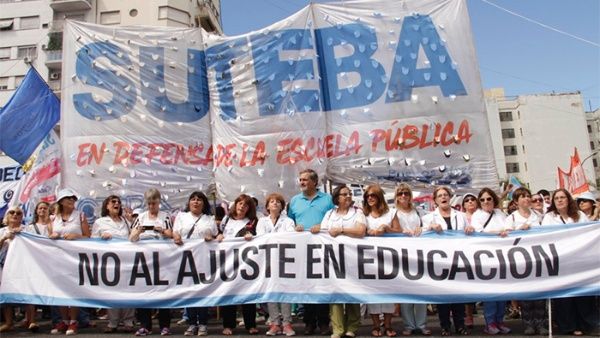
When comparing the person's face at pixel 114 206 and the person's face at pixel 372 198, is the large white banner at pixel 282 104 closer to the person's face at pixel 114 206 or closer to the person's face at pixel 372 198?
the person's face at pixel 114 206

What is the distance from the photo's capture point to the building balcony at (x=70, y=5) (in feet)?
111

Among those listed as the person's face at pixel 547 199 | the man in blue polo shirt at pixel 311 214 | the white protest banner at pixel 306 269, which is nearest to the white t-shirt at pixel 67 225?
the white protest banner at pixel 306 269

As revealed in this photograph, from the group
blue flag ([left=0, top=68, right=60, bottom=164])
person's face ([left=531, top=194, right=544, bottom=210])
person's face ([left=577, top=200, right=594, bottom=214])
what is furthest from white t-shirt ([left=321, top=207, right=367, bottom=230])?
blue flag ([left=0, top=68, right=60, bottom=164])

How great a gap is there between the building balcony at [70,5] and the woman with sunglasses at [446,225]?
111 feet

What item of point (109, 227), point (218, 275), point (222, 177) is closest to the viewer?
point (218, 275)

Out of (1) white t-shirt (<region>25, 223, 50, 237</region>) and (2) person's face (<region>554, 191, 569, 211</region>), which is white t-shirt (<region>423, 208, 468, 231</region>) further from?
(1) white t-shirt (<region>25, 223, 50, 237</region>)

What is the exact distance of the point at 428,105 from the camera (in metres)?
7.54

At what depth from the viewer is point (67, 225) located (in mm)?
6219

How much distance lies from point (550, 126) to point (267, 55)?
57.1 m

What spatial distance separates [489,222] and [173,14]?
103 ft

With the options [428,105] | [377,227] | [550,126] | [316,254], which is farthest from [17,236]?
[550,126]

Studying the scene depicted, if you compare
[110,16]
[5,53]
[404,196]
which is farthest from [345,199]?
[5,53]

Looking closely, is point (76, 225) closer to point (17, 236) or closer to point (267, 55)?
point (17, 236)

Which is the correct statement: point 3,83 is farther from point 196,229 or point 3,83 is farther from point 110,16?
point 196,229
